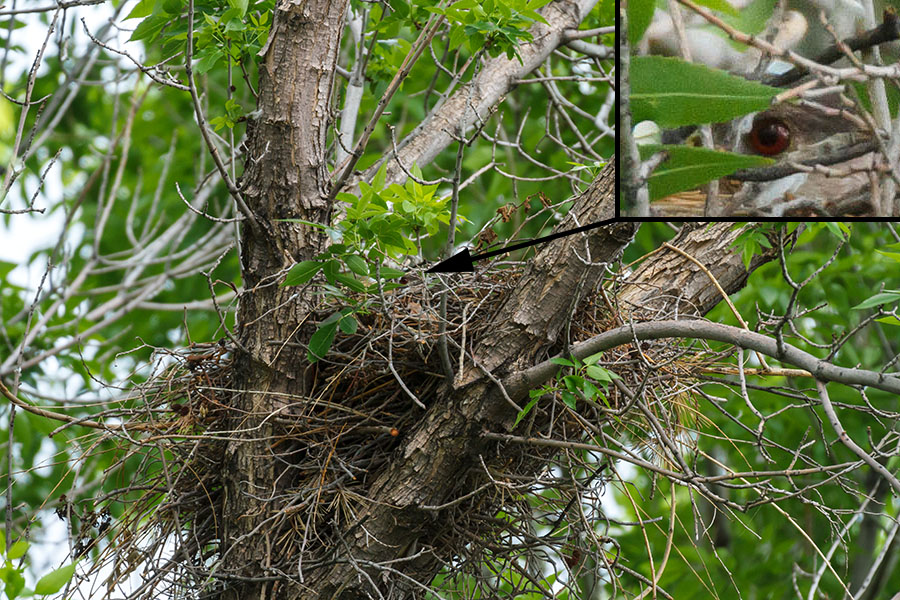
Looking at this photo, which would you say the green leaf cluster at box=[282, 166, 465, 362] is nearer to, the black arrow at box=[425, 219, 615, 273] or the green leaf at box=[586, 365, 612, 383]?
the black arrow at box=[425, 219, 615, 273]

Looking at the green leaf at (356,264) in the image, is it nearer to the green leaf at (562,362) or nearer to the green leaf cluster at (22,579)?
the green leaf at (562,362)

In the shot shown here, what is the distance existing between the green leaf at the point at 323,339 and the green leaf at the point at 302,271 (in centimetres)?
12

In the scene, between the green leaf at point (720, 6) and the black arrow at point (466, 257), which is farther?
the black arrow at point (466, 257)

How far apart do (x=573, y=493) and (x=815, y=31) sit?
3.99 feet

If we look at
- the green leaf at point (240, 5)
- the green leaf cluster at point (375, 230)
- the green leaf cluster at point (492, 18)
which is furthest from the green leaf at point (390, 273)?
the green leaf at point (240, 5)

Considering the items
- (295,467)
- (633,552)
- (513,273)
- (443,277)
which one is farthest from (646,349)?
(633,552)

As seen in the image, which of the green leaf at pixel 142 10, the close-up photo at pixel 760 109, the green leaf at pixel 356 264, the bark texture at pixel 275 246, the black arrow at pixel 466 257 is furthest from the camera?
the green leaf at pixel 142 10

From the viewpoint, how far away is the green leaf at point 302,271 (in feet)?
5.75

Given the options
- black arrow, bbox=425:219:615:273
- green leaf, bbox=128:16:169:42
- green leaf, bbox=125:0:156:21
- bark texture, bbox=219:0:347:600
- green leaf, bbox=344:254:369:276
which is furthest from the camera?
green leaf, bbox=125:0:156:21

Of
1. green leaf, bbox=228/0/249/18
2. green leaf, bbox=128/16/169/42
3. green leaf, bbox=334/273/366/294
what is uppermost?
green leaf, bbox=128/16/169/42

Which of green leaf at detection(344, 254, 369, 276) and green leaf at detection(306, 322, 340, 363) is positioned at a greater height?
green leaf at detection(344, 254, 369, 276)

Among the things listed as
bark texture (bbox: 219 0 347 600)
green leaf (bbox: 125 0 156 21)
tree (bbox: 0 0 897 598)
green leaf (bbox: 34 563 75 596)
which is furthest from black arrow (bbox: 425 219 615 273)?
green leaf (bbox: 34 563 75 596)

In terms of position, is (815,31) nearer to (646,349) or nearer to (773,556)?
(646,349)

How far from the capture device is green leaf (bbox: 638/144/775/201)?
1.21 m
